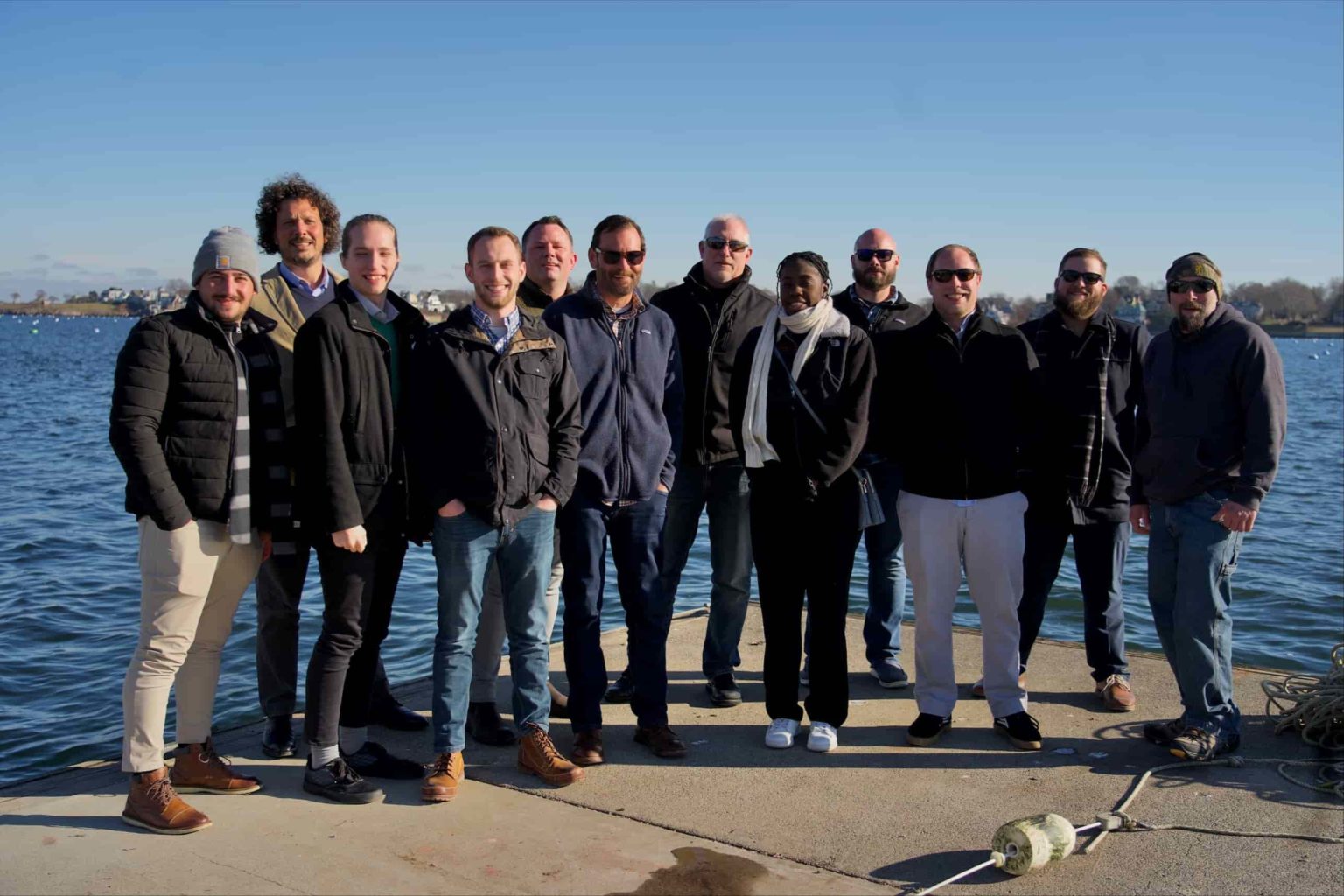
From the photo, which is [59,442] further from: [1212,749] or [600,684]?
[1212,749]

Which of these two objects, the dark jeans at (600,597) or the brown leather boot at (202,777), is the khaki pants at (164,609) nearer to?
the brown leather boot at (202,777)

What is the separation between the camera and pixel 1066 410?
5312 millimetres

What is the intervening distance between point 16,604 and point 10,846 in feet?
26.8

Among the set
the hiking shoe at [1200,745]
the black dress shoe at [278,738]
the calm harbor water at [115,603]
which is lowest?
the calm harbor water at [115,603]

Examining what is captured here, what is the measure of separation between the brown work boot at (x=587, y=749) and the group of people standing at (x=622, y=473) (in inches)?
0.6

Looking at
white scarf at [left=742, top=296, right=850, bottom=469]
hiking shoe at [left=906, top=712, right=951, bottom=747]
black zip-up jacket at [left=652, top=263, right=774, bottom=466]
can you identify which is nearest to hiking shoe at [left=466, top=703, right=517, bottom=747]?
black zip-up jacket at [left=652, top=263, right=774, bottom=466]

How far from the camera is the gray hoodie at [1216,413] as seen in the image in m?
4.63

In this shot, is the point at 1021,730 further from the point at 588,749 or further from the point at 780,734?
the point at 588,749

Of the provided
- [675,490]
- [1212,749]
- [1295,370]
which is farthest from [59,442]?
[1295,370]

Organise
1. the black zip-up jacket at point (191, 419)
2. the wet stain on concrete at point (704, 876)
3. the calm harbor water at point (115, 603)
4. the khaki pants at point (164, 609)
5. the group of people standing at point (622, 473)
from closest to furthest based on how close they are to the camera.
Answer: the wet stain on concrete at point (704, 876), the black zip-up jacket at point (191, 419), the khaki pants at point (164, 609), the group of people standing at point (622, 473), the calm harbor water at point (115, 603)

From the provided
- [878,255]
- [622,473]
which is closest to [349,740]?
[622,473]

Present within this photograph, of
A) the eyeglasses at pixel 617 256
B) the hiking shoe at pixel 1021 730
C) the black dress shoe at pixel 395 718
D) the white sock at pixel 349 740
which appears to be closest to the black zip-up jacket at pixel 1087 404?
the hiking shoe at pixel 1021 730

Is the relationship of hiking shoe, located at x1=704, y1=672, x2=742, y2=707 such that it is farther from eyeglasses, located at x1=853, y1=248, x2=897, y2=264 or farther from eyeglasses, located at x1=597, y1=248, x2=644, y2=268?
eyeglasses, located at x1=853, y1=248, x2=897, y2=264

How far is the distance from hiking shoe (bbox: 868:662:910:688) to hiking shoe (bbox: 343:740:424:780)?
8.15 feet
